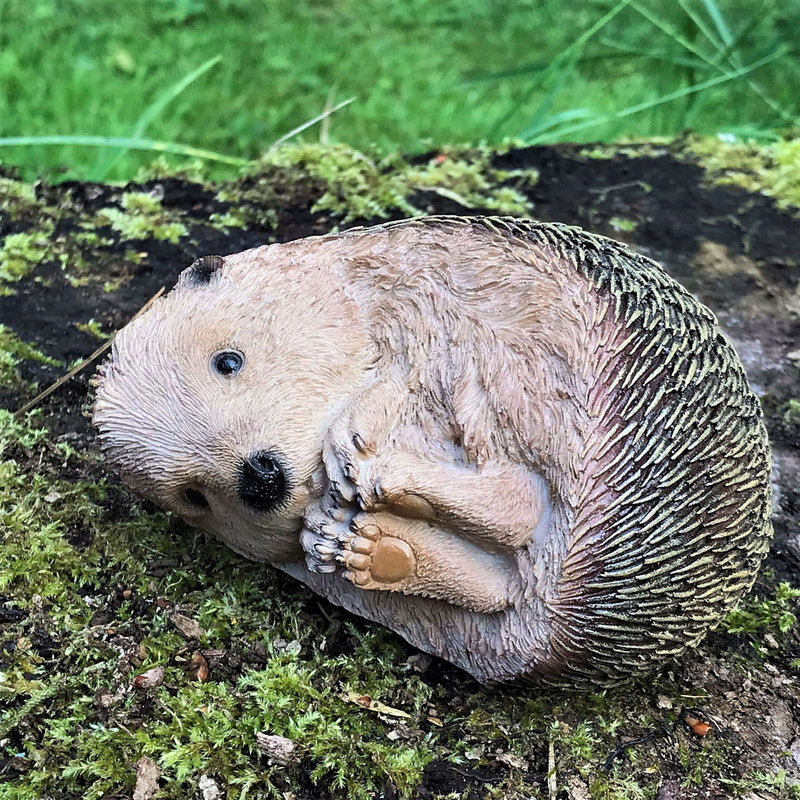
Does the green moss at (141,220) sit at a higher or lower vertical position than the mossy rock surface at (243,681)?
higher

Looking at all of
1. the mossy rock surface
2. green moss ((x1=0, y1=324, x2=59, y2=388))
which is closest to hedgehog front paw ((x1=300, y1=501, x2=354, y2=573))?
the mossy rock surface

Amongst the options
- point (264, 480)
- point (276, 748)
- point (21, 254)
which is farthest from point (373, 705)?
point (21, 254)

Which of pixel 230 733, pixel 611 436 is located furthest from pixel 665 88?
pixel 230 733

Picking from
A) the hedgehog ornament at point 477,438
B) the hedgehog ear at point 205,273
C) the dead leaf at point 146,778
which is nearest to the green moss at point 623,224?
the hedgehog ornament at point 477,438

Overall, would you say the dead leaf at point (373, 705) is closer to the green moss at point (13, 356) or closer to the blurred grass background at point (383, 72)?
the green moss at point (13, 356)

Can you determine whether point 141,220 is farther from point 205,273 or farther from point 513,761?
point 513,761

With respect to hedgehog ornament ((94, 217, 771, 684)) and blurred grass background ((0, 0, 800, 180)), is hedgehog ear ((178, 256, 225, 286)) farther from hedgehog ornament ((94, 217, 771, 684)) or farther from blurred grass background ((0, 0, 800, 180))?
blurred grass background ((0, 0, 800, 180))
